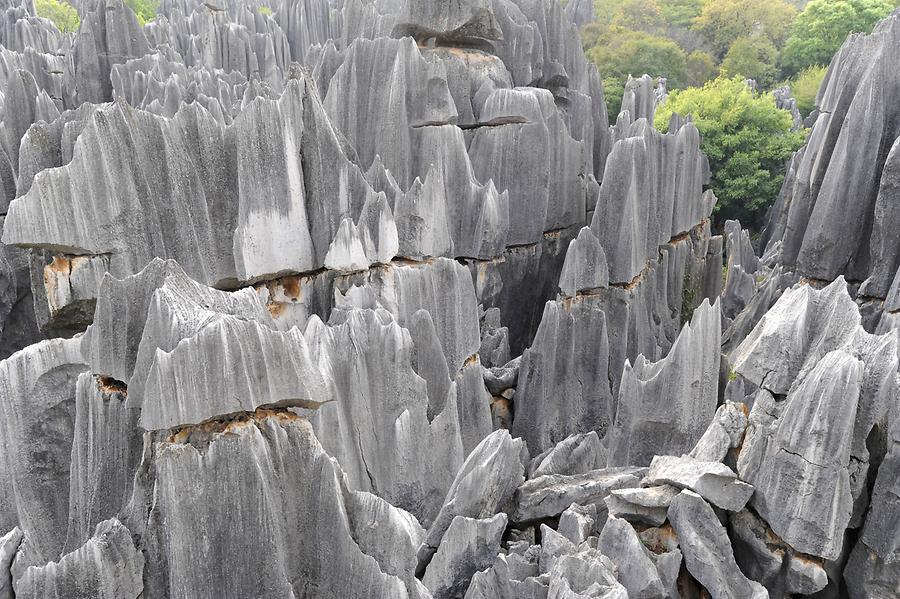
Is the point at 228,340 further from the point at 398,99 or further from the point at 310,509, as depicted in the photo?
the point at 398,99

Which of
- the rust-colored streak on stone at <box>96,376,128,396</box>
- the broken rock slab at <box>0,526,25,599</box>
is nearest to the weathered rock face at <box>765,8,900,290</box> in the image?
the rust-colored streak on stone at <box>96,376,128,396</box>

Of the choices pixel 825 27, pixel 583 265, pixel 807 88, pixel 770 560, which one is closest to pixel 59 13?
pixel 807 88

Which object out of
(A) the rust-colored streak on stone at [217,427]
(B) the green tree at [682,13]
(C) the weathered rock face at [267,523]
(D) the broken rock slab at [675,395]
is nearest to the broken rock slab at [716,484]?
(C) the weathered rock face at [267,523]

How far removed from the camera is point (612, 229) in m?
13.1

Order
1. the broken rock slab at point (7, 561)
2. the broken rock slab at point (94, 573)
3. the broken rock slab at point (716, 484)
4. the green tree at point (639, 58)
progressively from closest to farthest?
the broken rock slab at point (94, 573) → the broken rock slab at point (7, 561) → the broken rock slab at point (716, 484) → the green tree at point (639, 58)

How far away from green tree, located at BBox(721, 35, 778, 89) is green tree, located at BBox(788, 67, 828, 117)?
10.6 ft

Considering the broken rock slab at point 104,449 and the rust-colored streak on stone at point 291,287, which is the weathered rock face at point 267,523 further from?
the rust-colored streak on stone at point 291,287

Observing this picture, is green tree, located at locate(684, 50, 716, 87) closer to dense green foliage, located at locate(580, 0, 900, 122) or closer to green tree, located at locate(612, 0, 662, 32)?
dense green foliage, located at locate(580, 0, 900, 122)

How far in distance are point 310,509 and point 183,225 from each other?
5497mm

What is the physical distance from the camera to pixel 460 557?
6582 millimetres

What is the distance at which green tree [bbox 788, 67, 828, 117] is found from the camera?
34312 mm

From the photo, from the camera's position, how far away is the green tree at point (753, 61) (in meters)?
40.4

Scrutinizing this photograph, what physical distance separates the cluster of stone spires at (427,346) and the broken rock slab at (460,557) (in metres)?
0.03

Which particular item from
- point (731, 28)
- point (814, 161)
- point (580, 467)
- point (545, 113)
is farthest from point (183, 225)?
point (731, 28)
